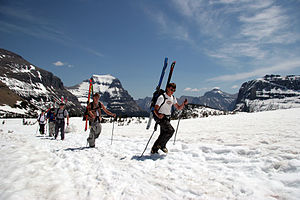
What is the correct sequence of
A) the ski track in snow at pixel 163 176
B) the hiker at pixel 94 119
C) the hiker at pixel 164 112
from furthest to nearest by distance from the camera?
the hiker at pixel 94 119 < the hiker at pixel 164 112 < the ski track in snow at pixel 163 176

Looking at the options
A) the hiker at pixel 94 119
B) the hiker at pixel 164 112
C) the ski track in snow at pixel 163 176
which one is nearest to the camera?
the ski track in snow at pixel 163 176

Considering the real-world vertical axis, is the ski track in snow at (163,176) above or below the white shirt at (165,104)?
below

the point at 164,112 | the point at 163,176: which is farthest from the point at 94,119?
the point at 163,176

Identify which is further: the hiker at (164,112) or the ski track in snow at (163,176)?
the hiker at (164,112)

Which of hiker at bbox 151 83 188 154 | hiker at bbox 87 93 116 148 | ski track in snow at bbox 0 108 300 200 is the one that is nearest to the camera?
ski track in snow at bbox 0 108 300 200

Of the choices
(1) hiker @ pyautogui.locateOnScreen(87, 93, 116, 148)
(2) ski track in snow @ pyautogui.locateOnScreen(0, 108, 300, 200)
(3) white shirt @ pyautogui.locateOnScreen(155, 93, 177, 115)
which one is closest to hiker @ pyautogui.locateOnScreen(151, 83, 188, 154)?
(3) white shirt @ pyautogui.locateOnScreen(155, 93, 177, 115)

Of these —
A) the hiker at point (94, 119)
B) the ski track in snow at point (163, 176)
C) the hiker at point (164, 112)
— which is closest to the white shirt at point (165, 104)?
the hiker at point (164, 112)

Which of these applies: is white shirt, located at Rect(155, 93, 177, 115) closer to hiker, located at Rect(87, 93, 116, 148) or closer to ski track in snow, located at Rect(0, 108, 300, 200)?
ski track in snow, located at Rect(0, 108, 300, 200)

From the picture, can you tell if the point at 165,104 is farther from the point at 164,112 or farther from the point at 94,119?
the point at 94,119

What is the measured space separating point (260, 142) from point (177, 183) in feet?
14.8

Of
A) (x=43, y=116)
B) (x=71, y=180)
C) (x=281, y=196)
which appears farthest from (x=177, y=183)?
(x=43, y=116)

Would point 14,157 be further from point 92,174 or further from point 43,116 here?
point 43,116

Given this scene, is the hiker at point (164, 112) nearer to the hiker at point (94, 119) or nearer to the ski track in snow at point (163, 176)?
the ski track in snow at point (163, 176)

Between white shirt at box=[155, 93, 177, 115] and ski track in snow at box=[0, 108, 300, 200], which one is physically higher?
white shirt at box=[155, 93, 177, 115]
